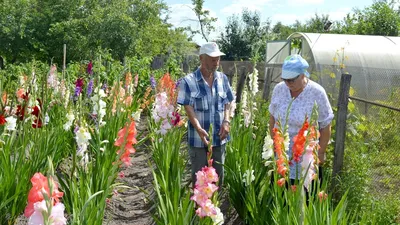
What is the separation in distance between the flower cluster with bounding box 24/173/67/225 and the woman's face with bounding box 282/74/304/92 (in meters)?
1.78

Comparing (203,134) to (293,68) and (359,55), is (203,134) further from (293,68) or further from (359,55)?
(359,55)

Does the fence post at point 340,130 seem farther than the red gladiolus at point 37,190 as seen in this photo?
Yes

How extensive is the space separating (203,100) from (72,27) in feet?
61.5

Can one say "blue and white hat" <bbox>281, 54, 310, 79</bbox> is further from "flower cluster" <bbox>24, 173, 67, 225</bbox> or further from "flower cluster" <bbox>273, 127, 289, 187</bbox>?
"flower cluster" <bbox>24, 173, 67, 225</bbox>

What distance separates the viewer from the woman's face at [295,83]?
3199 mm

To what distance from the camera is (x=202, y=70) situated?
3803 millimetres

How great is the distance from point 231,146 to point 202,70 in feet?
2.92

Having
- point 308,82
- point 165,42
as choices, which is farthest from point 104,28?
point 308,82

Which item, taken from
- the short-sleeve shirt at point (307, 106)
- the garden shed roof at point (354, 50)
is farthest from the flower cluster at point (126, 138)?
the garden shed roof at point (354, 50)

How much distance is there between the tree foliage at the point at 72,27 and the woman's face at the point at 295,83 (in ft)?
57.3

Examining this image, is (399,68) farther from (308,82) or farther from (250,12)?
(250,12)

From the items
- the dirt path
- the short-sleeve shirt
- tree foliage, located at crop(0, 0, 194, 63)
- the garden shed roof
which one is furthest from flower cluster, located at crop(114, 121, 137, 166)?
tree foliage, located at crop(0, 0, 194, 63)

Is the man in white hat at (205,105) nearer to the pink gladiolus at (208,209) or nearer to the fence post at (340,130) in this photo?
the fence post at (340,130)

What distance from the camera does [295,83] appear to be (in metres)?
3.21
